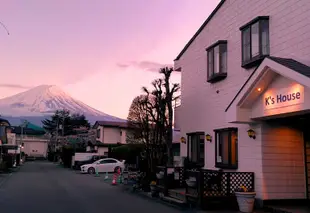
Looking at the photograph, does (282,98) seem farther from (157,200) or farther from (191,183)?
(157,200)

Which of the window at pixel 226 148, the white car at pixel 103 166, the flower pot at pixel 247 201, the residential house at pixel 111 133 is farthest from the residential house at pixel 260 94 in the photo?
the residential house at pixel 111 133

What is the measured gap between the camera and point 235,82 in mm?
15969

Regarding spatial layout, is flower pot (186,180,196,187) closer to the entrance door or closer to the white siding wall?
the entrance door

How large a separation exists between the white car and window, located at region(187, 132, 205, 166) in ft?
61.6

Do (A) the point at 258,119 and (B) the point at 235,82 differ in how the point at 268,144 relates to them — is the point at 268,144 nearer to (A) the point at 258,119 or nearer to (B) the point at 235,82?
(A) the point at 258,119

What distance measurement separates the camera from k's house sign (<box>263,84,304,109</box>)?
11.2 metres

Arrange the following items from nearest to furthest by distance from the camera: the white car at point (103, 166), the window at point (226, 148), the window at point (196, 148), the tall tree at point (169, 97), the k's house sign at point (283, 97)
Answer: the k's house sign at point (283, 97)
the window at point (226, 148)
the window at point (196, 148)
the tall tree at point (169, 97)
the white car at point (103, 166)

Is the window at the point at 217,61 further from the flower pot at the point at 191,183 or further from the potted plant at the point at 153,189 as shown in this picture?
the potted plant at the point at 153,189

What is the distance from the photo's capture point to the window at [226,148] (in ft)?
51.7

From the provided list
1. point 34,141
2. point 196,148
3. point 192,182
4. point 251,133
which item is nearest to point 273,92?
point 251,133

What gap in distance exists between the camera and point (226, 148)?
16484 millimetres

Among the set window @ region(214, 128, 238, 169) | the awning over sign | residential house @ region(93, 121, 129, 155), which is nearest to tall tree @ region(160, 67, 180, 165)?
window @ region(214, 128, 238, 169)

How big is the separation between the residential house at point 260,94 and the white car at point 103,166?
2106 centimetres

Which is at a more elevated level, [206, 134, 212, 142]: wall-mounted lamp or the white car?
[206, 134, 212, 142]: wall-mounted lamp
